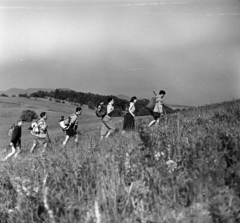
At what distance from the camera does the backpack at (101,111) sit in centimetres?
1334

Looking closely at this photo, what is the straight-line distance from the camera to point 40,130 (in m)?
12.7

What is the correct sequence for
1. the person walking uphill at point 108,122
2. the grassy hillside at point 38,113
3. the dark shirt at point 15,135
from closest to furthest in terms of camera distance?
1. the dark shirt at point 15,135
2. the person walking uphill at point 108,122
3. the grassy hillside at point 38,113

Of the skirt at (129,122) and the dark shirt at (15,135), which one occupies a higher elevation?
the skirt at (129,122)

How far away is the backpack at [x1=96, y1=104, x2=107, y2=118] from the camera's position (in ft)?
43.8

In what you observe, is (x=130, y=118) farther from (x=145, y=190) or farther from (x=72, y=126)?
(x=145, y=190)

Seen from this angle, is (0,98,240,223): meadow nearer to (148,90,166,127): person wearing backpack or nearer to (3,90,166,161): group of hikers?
(3,90,166,161): group of hikers

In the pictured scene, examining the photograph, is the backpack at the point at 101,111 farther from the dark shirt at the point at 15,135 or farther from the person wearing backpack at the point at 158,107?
the dark shirt at the point at 15,135

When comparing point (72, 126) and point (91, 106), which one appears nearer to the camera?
point (72, 126)

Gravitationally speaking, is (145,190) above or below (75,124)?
above

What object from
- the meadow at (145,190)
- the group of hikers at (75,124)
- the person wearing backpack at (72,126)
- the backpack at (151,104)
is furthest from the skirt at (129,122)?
the meadow at (145,190)

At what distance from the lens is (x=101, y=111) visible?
13.5m

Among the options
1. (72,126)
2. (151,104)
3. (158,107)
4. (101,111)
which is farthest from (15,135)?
(158,107)

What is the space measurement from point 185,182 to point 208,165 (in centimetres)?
41

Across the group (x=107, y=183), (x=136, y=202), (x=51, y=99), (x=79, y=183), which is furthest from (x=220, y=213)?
(x=51, y=99)
